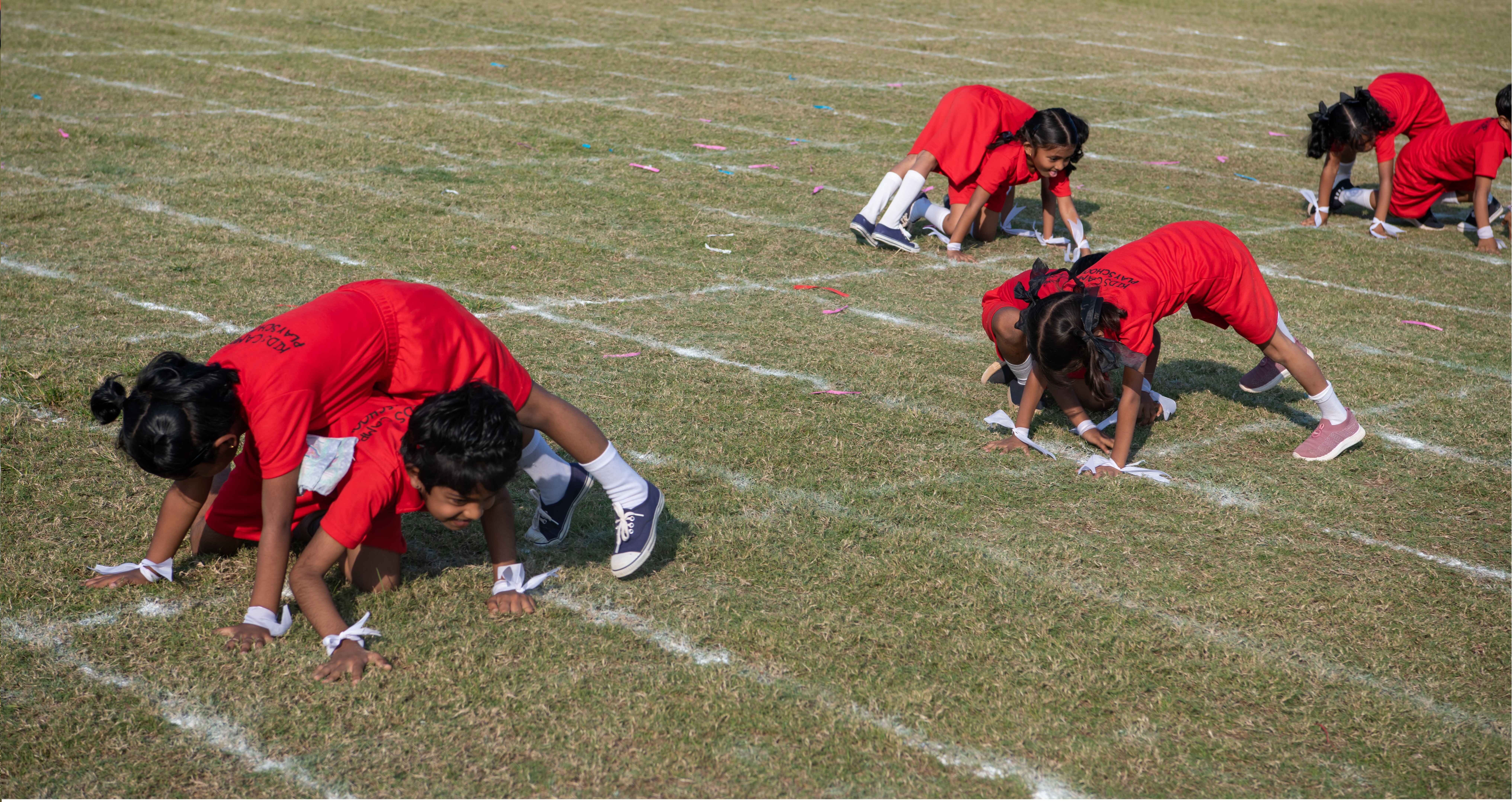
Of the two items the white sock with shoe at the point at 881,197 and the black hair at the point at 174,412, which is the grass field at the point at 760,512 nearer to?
the white sock with shoe at the point at 881,197

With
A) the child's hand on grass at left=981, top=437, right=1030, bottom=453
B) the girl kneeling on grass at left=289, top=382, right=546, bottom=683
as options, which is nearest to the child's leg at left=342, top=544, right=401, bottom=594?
the girl kneeling on grass at left=289, top=382, right=546, bottom=683

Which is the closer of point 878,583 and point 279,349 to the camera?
point 279,349

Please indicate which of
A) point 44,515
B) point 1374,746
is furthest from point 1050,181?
point 44,515

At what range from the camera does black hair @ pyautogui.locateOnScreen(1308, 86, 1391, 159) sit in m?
9.05

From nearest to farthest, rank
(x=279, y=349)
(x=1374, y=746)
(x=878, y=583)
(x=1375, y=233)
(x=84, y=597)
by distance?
(x=1374, y=746) → (x=279, y=349) → (x=84, y=597) → (x=878, y=583) → (x=1375, y=233)

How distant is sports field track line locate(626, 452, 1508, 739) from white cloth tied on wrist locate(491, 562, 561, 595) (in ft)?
3.28

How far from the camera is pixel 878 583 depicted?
12.3 feet

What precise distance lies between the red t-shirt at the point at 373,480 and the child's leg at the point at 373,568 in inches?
2.8

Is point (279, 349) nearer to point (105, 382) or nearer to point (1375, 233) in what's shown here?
point (105, 382)

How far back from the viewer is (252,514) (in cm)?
367

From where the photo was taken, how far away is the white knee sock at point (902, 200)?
25.6 feet

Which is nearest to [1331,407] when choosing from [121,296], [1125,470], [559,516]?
[1125,470]

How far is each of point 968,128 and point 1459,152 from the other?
3868 mm

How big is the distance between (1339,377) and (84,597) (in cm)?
528
